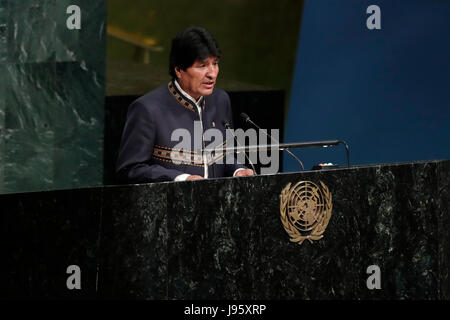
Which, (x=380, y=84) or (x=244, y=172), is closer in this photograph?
(x=244, y=172)

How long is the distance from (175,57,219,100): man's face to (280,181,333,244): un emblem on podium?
1.16m

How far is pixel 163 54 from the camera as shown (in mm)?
7949

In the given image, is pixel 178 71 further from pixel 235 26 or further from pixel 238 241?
pixel 235 26

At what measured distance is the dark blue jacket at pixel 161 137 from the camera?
15.9ft

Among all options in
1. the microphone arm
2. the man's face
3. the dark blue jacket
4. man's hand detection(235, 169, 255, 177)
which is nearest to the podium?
the microphone arm

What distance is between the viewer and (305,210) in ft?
13.1

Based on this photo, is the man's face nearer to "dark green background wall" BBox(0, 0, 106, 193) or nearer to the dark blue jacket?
the dark blue jacket

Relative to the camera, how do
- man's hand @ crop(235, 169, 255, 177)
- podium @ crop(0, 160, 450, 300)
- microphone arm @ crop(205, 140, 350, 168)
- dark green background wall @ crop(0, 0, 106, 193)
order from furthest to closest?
1. dark green background wall @ crop(0, 0, 106, 193)
2. man's hand @ crop(235, 169, 255, 177)
3. microphone arm @ crop(205, 140, 350, 168)
4. podium @ crop(0, 160, 450, 300)

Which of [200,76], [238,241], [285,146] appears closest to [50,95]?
[200,76]

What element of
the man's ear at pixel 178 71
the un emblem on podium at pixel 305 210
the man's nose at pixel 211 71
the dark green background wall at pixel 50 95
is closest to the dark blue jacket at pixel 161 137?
the man's ear at pixel 178 71

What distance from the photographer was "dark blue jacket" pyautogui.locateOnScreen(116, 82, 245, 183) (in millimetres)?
4836

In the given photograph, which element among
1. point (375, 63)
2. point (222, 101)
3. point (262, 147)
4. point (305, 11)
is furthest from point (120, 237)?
point (305, 11)

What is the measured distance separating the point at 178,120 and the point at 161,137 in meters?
0.16

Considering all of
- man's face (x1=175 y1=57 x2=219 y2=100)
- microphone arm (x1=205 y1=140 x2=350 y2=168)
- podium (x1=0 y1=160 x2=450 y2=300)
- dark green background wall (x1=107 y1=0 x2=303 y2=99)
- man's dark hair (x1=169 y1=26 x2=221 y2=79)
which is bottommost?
podium (x1=0 y1=160 x2=450 y2=300)
